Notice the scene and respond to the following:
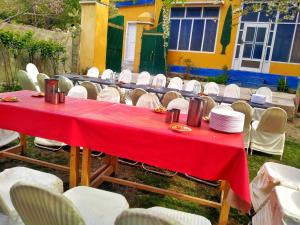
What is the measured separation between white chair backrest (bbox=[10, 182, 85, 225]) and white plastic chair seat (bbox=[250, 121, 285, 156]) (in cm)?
399

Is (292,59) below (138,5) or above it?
below

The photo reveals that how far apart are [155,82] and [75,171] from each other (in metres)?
3.88

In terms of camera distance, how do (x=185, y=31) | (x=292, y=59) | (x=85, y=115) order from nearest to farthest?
(x=85, y=115)
(x=292, y=59)
(x=185, y=31)

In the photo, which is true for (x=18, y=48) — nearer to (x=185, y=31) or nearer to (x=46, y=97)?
(x=46, y=97)

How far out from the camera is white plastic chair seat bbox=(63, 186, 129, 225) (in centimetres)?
176

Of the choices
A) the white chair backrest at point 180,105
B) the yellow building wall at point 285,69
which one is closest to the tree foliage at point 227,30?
the yellow building wall at point 285,69

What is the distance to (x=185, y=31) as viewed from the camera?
12547 millimetres

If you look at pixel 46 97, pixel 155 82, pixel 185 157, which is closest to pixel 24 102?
pixel 46 97

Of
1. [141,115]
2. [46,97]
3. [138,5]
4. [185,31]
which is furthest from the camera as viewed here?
[138,5]

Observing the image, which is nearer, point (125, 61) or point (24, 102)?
point (24, 102)

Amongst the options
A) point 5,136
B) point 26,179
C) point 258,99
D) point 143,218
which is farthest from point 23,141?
point 258,99

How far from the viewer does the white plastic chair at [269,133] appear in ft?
14.1

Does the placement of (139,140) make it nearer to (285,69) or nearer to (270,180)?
(270,180)

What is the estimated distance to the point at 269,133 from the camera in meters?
4.54
